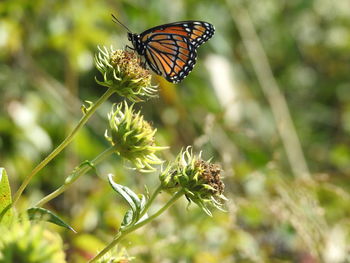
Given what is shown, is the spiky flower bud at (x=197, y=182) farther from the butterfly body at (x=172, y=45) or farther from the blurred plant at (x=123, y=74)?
the butterfly body at (x=172, y=45)

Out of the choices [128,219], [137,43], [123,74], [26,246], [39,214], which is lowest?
[26,246]

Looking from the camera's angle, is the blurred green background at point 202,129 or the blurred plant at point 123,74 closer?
the blurred plant at point 123,74

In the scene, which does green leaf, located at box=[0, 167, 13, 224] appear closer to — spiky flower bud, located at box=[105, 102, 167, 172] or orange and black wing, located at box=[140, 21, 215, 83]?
spiky flower bud, located at box=[105, 102, 167, 172]

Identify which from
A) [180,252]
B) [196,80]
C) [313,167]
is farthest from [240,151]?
[180,252]

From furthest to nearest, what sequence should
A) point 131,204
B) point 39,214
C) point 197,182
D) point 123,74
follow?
point 123,74
point 197,182
point 131,204
point 39,214

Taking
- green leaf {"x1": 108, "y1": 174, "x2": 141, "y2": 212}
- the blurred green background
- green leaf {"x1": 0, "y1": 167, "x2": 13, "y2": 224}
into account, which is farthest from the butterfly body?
green leaf {"x1": 0, "y1": 167, "x2": 13, "y2": 224}

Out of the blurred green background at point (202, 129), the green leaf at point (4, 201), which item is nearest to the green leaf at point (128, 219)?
the green leaf at point (4, 201)

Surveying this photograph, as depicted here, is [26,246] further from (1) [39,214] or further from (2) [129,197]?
(2) [129,197]

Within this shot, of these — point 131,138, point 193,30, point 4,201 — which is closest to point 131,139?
point 131,138
